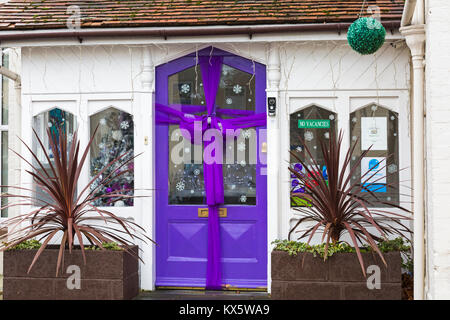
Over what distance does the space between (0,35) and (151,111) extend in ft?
5.88

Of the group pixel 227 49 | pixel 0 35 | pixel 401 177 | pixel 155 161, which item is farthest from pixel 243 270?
pixel 0 35

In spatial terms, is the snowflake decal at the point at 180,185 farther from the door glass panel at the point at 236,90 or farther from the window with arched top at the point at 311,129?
the window with arched top at the point at 311,129

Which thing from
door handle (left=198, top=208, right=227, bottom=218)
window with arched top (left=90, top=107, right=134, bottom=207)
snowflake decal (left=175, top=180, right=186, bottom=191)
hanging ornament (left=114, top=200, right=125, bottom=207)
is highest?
window with arched top (left=90, top=107, right=134, bottom=207)

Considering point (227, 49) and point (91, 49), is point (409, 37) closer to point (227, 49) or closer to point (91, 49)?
point (227, 49)

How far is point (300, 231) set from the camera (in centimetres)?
546

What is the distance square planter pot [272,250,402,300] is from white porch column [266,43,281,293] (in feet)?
2.19

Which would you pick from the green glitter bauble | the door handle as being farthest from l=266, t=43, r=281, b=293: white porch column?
the green glitter bauble

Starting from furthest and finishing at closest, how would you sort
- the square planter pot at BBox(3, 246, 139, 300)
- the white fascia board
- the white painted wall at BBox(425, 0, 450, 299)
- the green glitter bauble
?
the white fascia board < the square planter pot at BBox(3, 246, 139, 300) < the green glitter bauble < the white painted wall at BBox(425, 0, 450, 299)

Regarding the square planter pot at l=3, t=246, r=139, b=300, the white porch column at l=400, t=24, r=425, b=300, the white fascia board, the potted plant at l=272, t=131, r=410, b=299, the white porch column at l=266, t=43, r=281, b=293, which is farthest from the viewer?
the white porch column at l=266, t=43, r=281, b=293

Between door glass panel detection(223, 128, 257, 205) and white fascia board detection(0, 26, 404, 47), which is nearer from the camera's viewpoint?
white fascia board detection(0, 26, 404, 47)

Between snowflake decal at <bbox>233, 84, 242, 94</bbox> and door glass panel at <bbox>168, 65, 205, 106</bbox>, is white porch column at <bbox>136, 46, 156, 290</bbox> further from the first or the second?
snowflake decal at <bbox>233, 84, 242, 94</bbox>

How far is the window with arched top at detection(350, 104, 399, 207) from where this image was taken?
18.9 feet

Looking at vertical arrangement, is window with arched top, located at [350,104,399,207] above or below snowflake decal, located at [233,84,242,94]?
below

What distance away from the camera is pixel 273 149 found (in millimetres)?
5855
